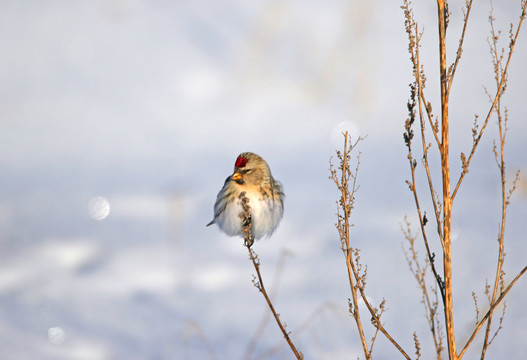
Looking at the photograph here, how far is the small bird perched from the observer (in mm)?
3877

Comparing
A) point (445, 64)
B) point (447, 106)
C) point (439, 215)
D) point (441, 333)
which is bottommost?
point (441, 333)

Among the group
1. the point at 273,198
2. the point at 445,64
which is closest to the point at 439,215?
the point at 445,64

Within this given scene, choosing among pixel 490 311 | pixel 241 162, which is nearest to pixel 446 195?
pixel 490 311

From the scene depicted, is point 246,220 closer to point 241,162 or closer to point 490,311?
point 241,162

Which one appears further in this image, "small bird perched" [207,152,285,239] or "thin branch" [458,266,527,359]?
"small bird perched" [207,152,285,239]

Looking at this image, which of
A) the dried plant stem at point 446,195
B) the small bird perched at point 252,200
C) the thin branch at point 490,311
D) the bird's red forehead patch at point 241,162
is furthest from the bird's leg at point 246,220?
the thin branch at point 490,311

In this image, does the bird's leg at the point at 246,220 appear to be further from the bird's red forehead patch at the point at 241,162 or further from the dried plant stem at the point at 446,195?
the dried plant stem at the point at 446,195

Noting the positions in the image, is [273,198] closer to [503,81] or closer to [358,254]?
[358,254]

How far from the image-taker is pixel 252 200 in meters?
3.97

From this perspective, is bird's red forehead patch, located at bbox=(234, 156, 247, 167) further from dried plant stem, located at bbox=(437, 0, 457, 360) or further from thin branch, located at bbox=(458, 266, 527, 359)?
thin branch, located at bbox=(458, 266, 527, 359)

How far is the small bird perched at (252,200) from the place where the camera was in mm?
3877

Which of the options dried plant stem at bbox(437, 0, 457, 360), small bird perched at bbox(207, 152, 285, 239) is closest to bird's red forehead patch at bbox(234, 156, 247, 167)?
small bird perched at bbox(207, 152, 285, 239)

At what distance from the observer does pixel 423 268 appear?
277 centimetres

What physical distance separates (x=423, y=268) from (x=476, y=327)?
1.31ft
